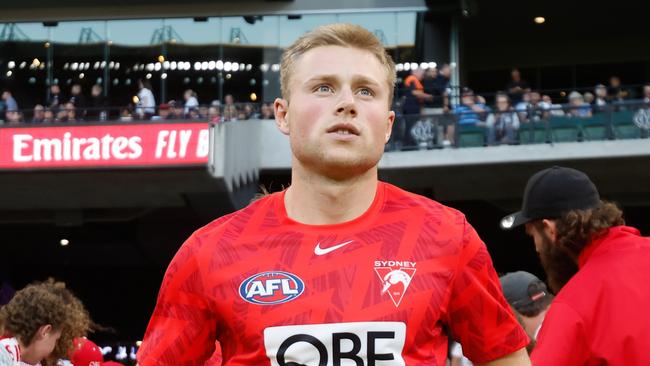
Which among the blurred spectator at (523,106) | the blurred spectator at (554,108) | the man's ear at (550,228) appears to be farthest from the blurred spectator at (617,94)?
the man's ear at (550,228)

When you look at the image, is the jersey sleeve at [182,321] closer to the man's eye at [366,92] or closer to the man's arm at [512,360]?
the man's eye at [366,92]

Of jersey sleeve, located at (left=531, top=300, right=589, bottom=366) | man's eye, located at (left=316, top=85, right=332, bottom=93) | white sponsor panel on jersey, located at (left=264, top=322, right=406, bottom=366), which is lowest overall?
jersey sleeve, located at (left=531, top=300, right=589, bottom=366)

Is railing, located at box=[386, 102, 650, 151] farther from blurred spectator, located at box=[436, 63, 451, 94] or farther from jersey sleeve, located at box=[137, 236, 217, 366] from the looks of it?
jersey sleeve, located at box=[137, 236, 217, 366]

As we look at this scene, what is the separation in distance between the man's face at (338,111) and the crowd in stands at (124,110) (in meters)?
19.5

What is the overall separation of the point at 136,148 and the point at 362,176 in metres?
20.2

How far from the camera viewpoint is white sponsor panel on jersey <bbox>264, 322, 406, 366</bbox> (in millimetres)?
3113

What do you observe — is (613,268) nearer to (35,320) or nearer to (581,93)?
(35,320)

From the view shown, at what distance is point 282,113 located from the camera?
3.54 m

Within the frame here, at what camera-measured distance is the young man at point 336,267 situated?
3.18 m

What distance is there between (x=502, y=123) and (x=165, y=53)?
31.8ft

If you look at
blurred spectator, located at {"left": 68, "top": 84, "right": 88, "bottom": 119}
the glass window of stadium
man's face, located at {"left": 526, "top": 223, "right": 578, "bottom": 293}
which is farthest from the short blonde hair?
the glass window of stadium

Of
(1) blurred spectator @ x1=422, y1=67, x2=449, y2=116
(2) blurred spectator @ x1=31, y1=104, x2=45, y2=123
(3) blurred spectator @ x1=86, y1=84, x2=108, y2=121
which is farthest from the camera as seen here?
(3) blurred spectator @ x1=86, y1=84, x2=108, y2=121

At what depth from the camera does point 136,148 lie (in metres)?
23.2

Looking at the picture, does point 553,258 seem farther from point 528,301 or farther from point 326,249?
point 326,249
